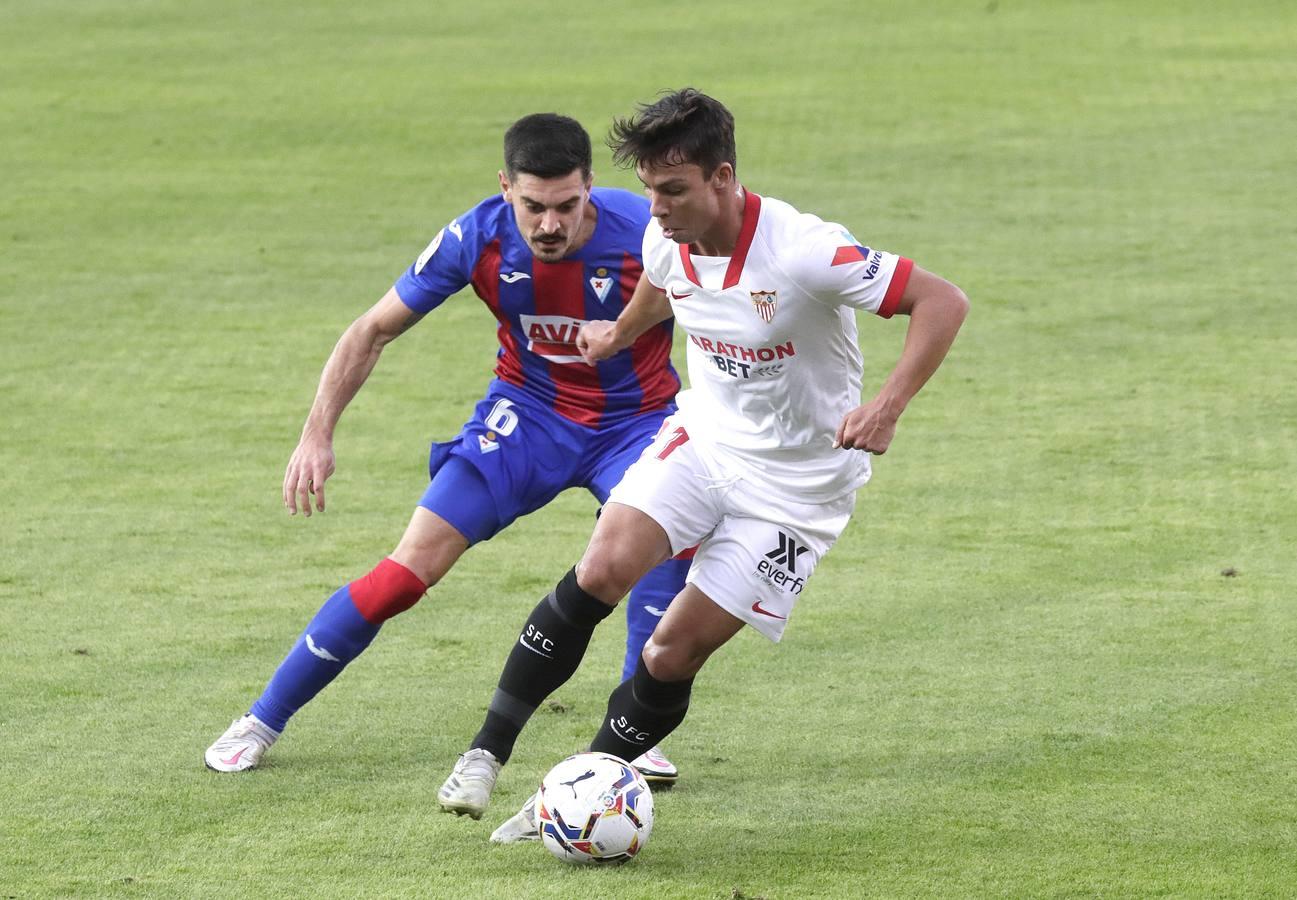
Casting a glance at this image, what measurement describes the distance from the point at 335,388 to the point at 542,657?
1.09 meters

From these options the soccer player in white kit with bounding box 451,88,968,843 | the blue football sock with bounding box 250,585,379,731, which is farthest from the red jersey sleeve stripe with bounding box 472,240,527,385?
the blue football sock with bounding box 250,585,379,731

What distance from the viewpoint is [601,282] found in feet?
19.8

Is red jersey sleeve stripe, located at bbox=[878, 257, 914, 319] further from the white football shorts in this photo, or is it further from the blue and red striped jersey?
the blue and red striped jersey

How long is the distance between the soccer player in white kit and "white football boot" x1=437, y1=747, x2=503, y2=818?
121 millimetres

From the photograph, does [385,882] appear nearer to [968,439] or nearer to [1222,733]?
[1222,733]

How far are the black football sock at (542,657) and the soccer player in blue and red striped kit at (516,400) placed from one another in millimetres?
10

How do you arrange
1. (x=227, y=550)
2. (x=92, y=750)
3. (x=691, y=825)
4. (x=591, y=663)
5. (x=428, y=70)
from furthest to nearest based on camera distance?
(x=428, y=70)
(x=227, y=550)
(x=591, y=663)
(x=92, y=750)
(x=691, y=825)

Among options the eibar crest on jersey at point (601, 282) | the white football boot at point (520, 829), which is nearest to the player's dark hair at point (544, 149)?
the eibar crest on jersey at point (601, 282)

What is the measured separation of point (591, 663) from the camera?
22.6 feet

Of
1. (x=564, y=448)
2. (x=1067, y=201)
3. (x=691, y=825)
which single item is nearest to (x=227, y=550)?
(x=564, y=448)

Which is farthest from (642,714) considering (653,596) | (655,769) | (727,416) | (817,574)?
(817,574)

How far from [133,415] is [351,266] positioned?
4291 millimetres

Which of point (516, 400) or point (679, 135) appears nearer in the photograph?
point (679, 135)

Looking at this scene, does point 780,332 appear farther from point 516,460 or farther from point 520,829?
point 520,829
